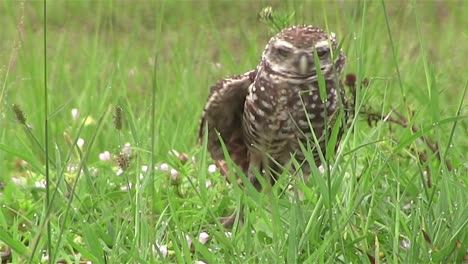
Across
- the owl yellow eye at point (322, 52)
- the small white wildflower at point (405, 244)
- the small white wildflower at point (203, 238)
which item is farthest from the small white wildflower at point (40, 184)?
the small white wildflower at point (405, 244)

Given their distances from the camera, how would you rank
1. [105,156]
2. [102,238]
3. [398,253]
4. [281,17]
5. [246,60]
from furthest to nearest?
[246,60] < [105,156] < [281,17] < [102,238] < [398,253]

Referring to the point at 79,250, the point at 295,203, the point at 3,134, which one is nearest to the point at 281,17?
the point at 295,203

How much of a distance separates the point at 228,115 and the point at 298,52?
55cm

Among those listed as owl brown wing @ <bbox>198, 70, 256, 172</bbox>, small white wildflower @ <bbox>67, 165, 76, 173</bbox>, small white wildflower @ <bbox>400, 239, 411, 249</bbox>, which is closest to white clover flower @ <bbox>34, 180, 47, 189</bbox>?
small white wildflower @ <bbox>67, 165, 76, 173</bbox>

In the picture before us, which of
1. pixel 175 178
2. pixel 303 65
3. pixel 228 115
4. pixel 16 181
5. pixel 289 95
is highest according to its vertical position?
pixel 303 65

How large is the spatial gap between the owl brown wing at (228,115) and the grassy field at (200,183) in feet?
0.45

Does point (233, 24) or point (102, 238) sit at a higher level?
point (102, 238)

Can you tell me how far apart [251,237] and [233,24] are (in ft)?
19.5

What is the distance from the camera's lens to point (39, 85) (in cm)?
580

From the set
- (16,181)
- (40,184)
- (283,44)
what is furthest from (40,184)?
(283,44)

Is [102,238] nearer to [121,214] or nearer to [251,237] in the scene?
[121,214]

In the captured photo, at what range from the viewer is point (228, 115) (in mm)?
4559

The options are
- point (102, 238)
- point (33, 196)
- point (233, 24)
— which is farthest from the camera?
point (233, 24)

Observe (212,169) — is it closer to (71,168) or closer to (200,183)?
(71,168)
